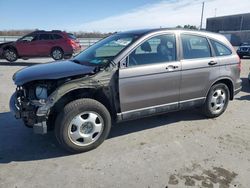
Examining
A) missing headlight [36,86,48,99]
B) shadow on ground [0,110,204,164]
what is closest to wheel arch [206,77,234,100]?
shadow on ground [0,110,204,164]

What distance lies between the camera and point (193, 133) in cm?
459

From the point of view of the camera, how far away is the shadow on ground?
3809 millimetres

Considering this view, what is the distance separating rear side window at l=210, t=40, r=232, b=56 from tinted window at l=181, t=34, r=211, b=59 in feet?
0.63

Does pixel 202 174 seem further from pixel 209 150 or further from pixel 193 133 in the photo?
pixel 193 133

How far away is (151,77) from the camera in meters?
4.23

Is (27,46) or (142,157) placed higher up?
(27,46)

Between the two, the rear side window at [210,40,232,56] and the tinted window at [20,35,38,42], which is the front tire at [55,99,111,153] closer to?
the rear side window at [210,40,232,56]

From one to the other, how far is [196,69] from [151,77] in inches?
41.2

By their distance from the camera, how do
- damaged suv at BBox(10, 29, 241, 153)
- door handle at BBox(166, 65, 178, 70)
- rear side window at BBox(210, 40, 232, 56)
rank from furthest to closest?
rear side window at BBox(210, 40, 232, 56) → door handle at BBox(166, 65, 178, 70) → damaged suv at BBox(10, 29, 241, 153)

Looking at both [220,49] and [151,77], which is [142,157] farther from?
Result: [220,49]

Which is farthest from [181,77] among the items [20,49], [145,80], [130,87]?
[20,49]

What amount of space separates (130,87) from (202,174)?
165cm

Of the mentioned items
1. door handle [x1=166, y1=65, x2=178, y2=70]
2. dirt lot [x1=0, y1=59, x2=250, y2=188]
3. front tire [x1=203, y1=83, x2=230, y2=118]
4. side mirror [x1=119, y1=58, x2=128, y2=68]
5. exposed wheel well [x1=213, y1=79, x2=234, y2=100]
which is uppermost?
side mirror [x1=119, y1=58, x2=128, y2=68]

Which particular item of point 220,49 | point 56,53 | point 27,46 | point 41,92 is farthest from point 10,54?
point 220,49
